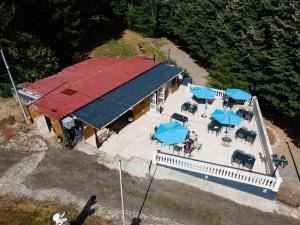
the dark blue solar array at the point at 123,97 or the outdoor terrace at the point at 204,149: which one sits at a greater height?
the dark blue solar array at the point at 123,97

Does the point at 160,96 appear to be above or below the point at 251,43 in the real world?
below

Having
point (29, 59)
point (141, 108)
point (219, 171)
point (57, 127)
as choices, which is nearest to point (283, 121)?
point (219, 171)

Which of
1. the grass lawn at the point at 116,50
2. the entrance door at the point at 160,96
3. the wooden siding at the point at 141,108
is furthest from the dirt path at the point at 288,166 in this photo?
the grass lawn at the point at 116,50

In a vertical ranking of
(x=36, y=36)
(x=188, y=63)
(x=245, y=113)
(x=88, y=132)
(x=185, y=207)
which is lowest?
(x=188, y=63)

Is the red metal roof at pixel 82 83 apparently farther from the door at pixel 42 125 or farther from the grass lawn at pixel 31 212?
the grass lawn at pixel 31 212

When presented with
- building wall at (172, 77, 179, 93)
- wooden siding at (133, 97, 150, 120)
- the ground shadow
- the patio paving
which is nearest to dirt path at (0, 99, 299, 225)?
the patio paving

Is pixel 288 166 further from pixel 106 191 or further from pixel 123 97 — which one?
pixel 123 97
